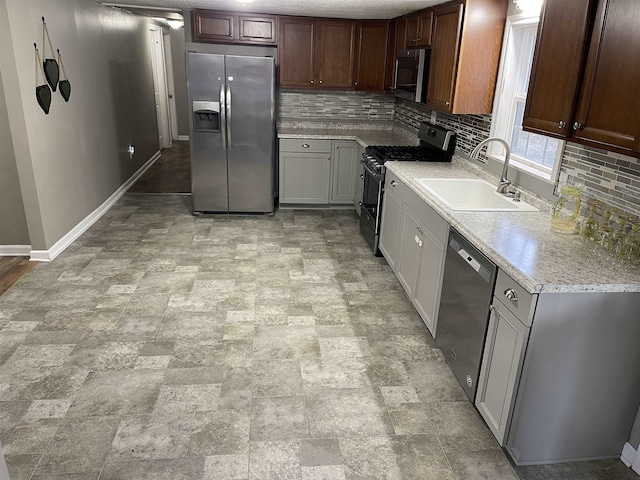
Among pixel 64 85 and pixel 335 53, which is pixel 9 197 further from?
pixel 335 53

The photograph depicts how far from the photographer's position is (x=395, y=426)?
230 centimetres

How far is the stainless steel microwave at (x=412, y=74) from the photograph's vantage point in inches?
155

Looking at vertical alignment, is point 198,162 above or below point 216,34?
below

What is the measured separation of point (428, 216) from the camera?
9.80 feet

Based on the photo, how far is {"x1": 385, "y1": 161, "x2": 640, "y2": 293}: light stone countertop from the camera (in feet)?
6.03

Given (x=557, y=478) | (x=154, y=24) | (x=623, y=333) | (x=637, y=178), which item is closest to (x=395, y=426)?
(x=557, y=478)

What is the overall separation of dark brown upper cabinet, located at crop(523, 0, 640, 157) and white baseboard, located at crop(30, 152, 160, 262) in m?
3.76

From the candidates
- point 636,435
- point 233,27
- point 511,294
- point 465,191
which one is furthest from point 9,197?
point 636,435

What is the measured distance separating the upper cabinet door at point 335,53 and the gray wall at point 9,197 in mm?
3055

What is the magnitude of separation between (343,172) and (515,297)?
144 inches

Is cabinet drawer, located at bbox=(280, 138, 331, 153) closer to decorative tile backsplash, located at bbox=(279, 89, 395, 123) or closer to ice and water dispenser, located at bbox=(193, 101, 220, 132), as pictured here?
decorative tile backsplash, located at bbox=(279, 89, 395, 123)

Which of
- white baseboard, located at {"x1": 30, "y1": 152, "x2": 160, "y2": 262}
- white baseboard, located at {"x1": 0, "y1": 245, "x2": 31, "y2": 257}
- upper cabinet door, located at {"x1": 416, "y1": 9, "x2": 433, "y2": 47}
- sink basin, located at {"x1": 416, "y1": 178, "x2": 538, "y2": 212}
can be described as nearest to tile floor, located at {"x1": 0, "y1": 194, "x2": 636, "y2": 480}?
white baseboard, located at {"x1": 30, "y1": 152, "x2": 160, "y2": 262}

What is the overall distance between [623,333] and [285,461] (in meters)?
1.48

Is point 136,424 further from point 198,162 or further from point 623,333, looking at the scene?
point 198,162
